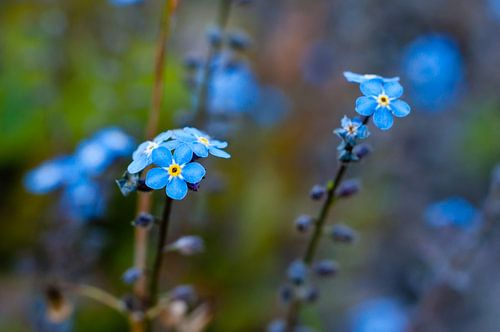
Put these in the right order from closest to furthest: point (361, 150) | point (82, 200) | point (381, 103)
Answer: point (381, 103) → point (361, 150) → point (82, 200)

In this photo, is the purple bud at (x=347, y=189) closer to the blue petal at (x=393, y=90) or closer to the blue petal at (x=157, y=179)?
the blue petal at (x=393, y=90)

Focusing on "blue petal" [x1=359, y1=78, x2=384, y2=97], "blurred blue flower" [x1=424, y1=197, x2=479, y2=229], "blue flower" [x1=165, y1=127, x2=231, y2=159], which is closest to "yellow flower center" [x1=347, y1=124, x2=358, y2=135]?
"blue petal" [x1=359, y1=78, x2=384, y2=97]

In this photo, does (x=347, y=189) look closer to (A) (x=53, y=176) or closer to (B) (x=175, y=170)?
(B) (x=175, y=170)

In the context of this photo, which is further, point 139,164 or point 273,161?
point 273,161

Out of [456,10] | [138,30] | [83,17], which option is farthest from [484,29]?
[83,17]

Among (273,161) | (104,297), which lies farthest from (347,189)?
(273,161)

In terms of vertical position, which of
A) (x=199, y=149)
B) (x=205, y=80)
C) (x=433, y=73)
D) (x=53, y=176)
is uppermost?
(x=433, y=73)

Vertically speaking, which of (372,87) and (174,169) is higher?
(372,87)

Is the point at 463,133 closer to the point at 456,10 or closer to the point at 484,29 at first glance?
the point at 484,29

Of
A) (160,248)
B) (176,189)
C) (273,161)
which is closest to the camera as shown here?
Result: (176,189)
